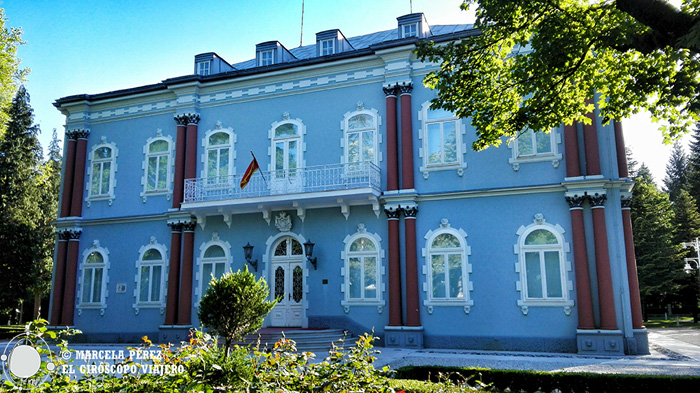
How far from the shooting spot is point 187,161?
1931 cm

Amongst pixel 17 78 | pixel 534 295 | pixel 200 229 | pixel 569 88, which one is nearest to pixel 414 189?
pixel 534 295

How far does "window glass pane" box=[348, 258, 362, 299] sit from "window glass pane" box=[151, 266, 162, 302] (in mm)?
7483

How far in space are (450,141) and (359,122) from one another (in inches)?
128

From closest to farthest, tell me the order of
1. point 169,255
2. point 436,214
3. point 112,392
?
point 112,392
point 436,214
point 169,255

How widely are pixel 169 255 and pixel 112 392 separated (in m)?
15.2

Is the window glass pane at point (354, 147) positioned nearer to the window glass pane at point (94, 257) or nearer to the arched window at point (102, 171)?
the arched window at point (102, 171)

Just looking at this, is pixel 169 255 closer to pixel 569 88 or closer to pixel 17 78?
pixel 17 78

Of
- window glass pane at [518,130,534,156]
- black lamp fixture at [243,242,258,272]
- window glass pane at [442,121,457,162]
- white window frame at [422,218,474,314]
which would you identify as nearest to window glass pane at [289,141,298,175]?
black lamp fixture at [243,242,258,272]

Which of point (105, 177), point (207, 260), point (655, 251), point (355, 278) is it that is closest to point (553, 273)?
point (355, 278)

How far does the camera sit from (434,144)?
1669 cm

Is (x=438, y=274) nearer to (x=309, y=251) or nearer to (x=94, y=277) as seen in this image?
(x=309, y=251)

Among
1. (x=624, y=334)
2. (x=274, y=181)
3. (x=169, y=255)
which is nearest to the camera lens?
(x=624, y=334)

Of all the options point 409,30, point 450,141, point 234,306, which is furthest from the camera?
point 409,30

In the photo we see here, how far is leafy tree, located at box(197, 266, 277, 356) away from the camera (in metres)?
10.7
